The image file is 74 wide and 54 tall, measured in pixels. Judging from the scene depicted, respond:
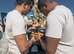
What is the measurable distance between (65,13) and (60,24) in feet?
0.41

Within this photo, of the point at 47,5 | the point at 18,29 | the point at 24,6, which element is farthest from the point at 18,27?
the point at 47,5

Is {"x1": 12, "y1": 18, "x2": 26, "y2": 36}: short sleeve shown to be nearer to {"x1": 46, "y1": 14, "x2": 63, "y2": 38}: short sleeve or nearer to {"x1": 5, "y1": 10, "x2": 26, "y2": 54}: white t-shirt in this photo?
{"x1": 5, "y1": 10, "x2": 26, "y2": 54}: white t-shirt

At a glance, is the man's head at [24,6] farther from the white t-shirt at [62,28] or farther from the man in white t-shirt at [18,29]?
the white t-shirt at [62,28]

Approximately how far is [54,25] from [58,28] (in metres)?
0.04

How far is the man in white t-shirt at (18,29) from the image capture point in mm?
2582

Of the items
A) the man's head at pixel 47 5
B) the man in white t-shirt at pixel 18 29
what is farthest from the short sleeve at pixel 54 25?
the man in white t-shirt at pixel 18 29

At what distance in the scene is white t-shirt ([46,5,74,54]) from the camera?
2.17m

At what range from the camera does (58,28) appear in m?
2.16

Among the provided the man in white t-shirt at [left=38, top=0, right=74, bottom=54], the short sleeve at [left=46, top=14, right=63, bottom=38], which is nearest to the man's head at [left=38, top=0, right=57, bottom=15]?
the man in white t-shirt at [left=38, top=0, right=74, bottom=54]

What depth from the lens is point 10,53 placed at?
279 centimetres

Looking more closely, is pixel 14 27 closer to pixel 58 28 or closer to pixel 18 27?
pixel 18 27

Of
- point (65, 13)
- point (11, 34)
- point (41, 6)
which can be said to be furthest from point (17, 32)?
point (65, 13)

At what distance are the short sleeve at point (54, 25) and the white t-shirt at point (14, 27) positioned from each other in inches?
18.9

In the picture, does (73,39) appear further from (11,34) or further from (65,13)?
(11,34)
